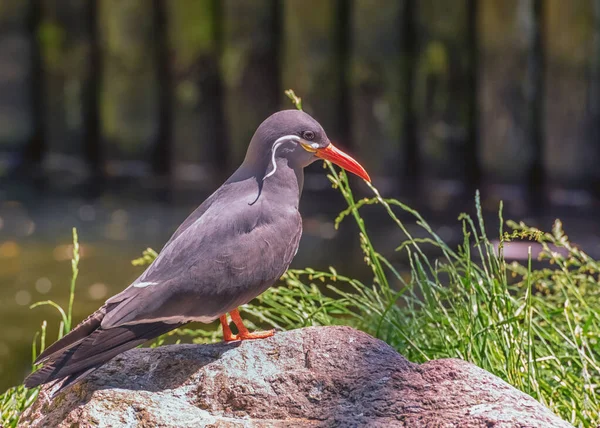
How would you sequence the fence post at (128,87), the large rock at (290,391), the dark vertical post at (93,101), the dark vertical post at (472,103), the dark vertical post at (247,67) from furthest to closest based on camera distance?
1. the dark vertical post at (93,101)
2. the fence post at (128,87)
3. the dark vertical post at (247,67)
4. the dark vertical post at (472,103)
5. the large rock at (290,391)

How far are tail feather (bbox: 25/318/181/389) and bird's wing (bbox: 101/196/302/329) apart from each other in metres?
0.02

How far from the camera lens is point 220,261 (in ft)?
7.08

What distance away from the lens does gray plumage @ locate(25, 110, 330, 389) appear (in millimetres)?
2014

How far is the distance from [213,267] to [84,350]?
0.35 metres

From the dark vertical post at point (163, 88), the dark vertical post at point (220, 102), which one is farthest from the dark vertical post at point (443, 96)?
the dark vertical post at point (163, 88)

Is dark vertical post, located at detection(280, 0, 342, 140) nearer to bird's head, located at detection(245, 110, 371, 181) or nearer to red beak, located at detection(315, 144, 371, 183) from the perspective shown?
red beak, located at detection(315, 144, 371, 183)

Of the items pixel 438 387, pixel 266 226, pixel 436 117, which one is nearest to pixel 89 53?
pixel 436 117

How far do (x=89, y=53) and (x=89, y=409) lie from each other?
4.15 m

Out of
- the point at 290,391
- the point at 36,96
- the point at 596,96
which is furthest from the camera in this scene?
the point at 36,96

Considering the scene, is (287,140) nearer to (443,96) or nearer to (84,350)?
(84,350)

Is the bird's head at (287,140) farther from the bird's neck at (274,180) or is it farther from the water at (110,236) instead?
the water at (110,236)

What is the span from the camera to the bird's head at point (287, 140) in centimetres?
232

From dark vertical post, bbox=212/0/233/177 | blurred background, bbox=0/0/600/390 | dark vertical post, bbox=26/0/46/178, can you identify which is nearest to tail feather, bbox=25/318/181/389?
blurred background, bbox=0/0/600/390

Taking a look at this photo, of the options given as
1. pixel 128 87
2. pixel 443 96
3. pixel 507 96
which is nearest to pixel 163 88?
pixel 128 87
